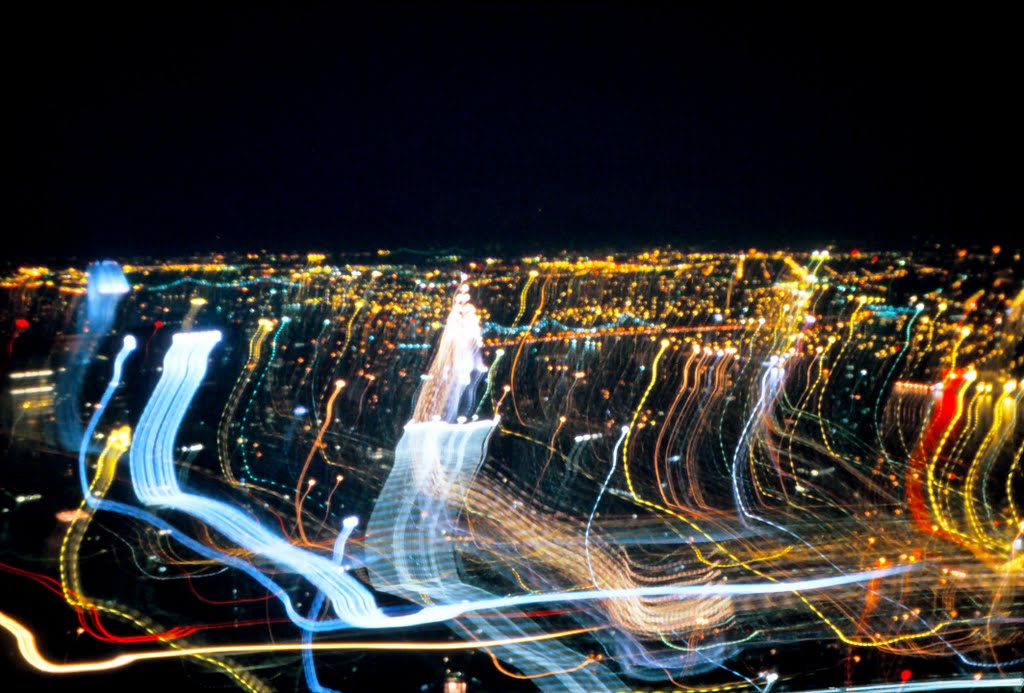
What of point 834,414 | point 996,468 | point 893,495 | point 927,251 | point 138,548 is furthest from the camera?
point 927,251

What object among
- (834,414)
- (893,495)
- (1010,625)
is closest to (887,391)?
(834,414)

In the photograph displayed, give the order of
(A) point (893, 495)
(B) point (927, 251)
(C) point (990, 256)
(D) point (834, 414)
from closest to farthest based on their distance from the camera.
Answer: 1. (A) point (893, 495)
2. (D) point (834, 414)
3. (C) point (990, 256)
4. (B) point (927, 251)

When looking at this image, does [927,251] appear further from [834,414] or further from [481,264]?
[481,264]

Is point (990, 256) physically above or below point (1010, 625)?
above

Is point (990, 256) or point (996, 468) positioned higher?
point (990, 256)

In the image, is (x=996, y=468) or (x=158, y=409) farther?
(x=158, y=409)

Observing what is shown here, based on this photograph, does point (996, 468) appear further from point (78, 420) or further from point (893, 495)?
point (78, 420)

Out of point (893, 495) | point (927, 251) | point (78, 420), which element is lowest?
point (893, 495)

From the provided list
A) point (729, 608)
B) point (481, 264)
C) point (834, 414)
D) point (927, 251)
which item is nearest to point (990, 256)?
point (927, 251)

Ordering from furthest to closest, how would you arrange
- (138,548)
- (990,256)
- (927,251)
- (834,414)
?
(927,251) → (990,256) → (834,414) → (138,548)
